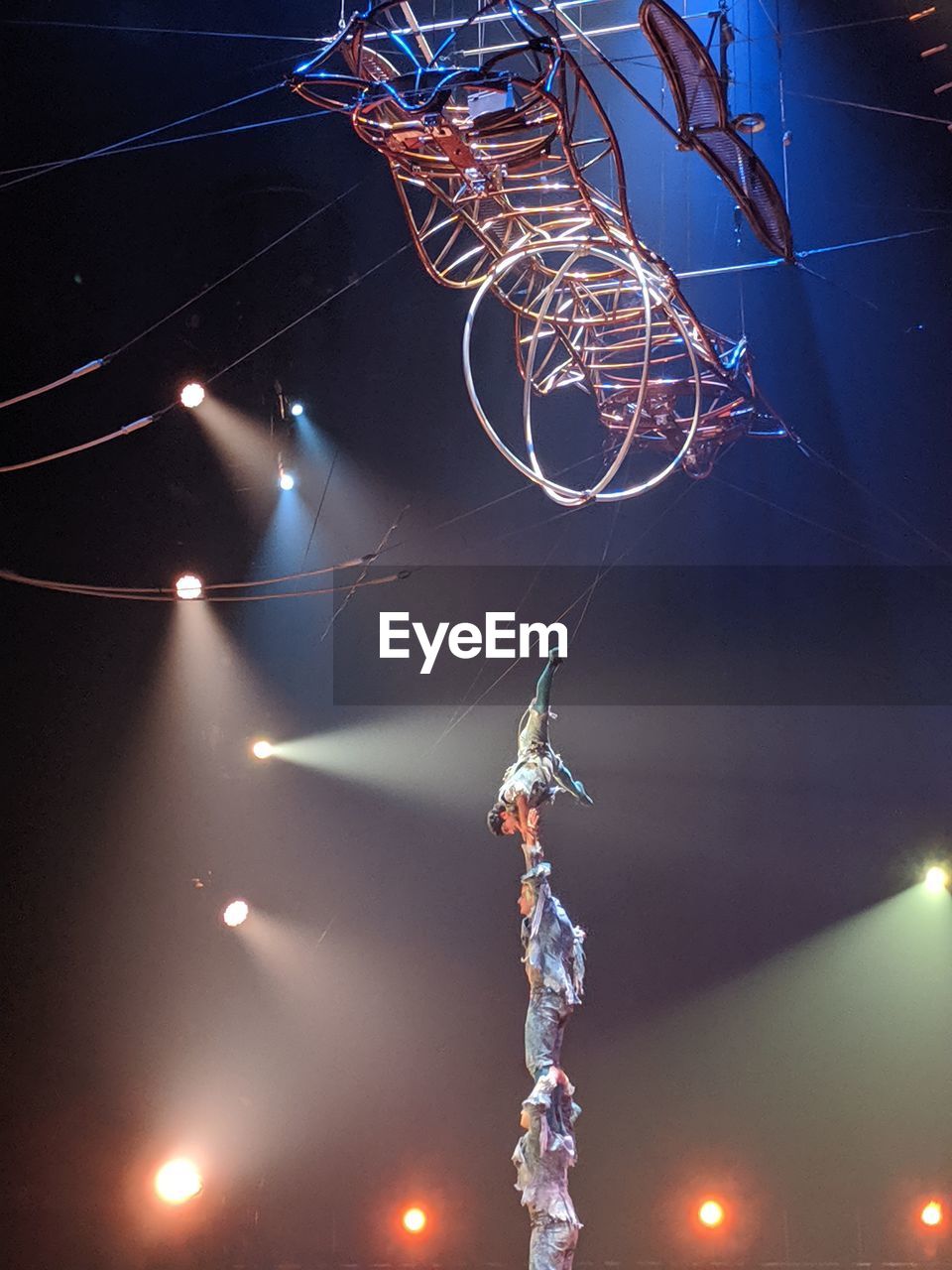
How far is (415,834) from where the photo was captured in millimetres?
7781

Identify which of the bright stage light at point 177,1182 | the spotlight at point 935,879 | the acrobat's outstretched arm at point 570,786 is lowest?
the bright stage light at point 177,1182

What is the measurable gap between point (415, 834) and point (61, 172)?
174 inches

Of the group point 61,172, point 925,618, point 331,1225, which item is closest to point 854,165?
point 925,618

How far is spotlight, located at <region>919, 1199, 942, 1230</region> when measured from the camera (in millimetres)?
7238

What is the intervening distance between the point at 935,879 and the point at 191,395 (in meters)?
5.41

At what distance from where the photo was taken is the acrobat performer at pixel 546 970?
4.48m

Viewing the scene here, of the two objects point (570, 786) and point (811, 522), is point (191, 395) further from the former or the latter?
point (570, 786)

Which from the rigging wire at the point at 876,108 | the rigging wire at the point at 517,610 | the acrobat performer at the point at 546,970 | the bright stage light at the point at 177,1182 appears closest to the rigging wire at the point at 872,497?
the rigging wire at the point at 517,610

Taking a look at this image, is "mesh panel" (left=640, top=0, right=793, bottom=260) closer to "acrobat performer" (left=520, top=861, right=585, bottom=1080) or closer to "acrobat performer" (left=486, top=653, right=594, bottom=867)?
"acrobat performer" (left=486, top=653, right=594, bottom=867)

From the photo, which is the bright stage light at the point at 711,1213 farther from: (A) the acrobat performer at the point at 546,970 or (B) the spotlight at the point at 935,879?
(A) the acrobat performer at the point at 546,970

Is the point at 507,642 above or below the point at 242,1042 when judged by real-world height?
above

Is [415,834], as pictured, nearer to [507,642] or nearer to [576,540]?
[507,642]

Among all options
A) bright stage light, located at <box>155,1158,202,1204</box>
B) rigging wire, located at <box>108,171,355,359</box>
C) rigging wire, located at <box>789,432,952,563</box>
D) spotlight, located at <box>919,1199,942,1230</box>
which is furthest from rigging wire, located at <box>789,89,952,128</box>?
bright stage light, located at <box>155,1158,202,1204</box>

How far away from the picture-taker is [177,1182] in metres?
7.28
